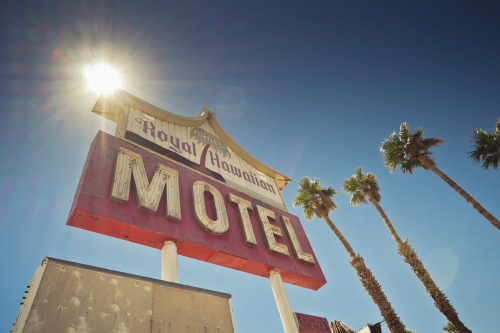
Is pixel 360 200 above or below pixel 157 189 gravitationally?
above

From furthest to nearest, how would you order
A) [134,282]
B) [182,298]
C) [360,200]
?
[360,200]
[182,298]
[134,282]

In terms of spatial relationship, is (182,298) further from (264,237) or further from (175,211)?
(264,237)

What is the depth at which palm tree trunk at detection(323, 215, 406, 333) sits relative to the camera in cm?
1480

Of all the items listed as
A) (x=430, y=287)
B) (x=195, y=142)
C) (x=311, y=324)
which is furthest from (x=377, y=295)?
(x=195, y=142)

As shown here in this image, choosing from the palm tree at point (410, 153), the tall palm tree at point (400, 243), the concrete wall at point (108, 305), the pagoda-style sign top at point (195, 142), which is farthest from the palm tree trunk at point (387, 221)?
the concrete wall at point (108, 305)

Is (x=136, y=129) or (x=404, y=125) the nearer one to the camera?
(x=136, y=129)

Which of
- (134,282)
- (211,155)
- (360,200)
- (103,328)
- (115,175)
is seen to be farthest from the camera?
(360,200)

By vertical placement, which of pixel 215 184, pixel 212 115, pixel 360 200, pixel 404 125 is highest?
pixel 404 125

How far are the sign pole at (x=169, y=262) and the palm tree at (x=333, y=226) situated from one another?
1431cm

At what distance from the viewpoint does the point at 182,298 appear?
4.40 meters

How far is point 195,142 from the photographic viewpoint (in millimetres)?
9523

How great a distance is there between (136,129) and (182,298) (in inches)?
198

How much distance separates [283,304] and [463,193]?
60.1 ft

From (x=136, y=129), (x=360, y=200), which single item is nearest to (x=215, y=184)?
(x=136, y=129)
